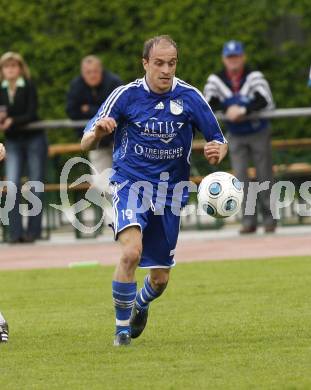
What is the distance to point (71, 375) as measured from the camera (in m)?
7.30

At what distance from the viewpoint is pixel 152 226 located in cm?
880

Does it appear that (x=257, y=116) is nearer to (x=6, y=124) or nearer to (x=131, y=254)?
(x=6, y=124)

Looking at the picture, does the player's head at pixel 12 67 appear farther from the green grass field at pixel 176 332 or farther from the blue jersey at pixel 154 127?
the blue jersey at pixel 154 127

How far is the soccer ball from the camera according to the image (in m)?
8.71

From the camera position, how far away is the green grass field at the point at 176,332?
7138 millimetres

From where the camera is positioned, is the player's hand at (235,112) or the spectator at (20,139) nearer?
the player's hand at (235,112)

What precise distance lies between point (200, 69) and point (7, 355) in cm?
1400

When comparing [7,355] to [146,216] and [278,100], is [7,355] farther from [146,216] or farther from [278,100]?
[278,100]

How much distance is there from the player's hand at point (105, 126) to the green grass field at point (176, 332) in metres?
1.39

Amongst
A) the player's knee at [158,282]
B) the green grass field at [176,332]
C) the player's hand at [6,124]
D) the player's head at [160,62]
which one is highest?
the player's head at [160,62]

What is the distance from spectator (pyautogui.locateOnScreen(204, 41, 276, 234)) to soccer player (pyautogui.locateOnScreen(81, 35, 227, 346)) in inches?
277

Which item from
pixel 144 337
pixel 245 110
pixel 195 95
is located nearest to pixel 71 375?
pixel 144 337

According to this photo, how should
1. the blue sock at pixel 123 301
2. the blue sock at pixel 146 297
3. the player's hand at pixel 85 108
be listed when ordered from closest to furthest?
the blue sock at pixel 123 301
the blue sock at pixel 146 297
the player's hand at pixel 85 108

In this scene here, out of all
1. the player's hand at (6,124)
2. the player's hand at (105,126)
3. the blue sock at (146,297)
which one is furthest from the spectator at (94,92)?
the player's hand at (105,126)
